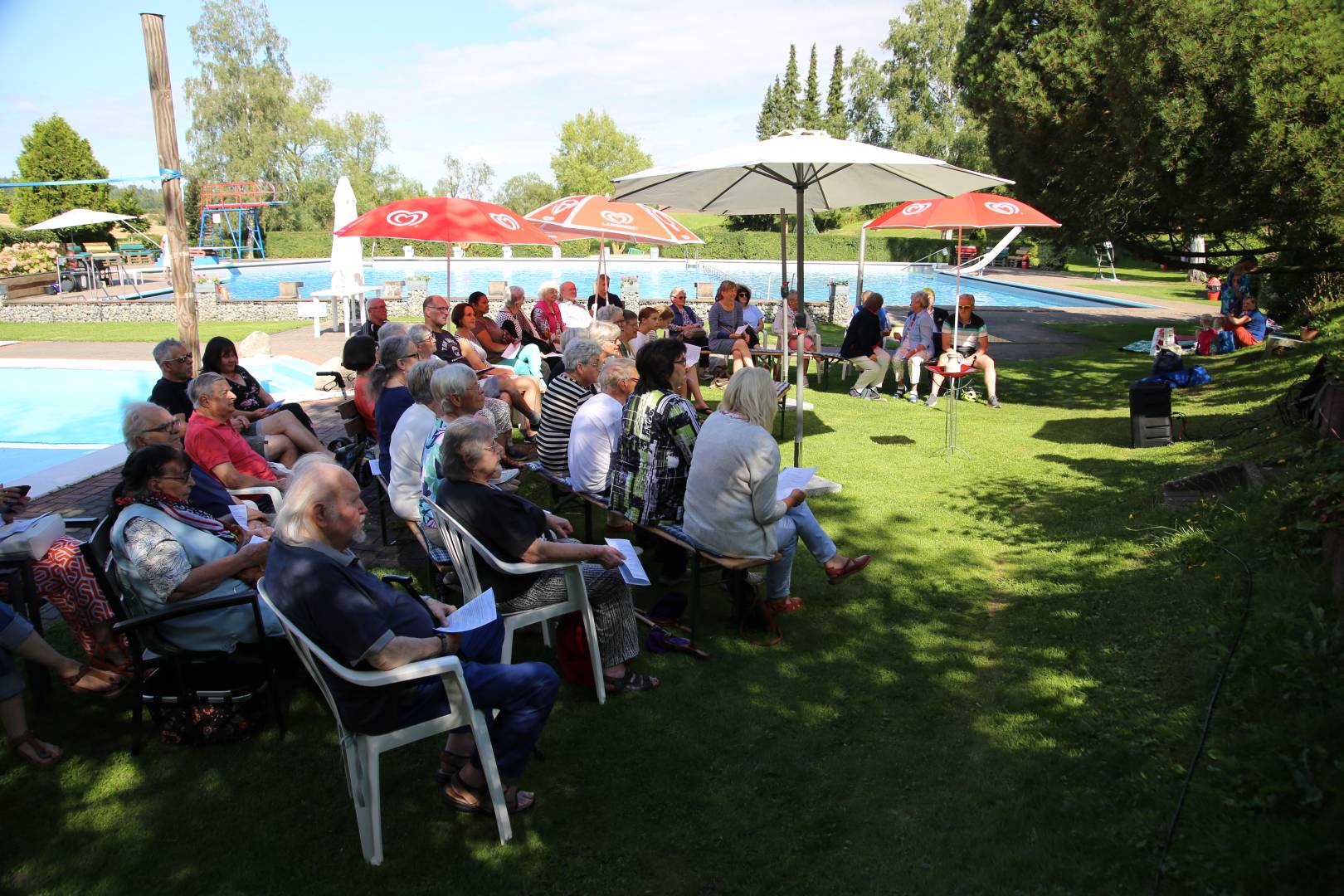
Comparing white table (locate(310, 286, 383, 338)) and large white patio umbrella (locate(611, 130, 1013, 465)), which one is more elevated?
large white patio umbrella (locate(611, 130, 1013, 465))

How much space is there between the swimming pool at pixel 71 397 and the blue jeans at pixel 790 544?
6.93 metres

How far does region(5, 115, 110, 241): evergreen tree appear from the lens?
3081 centimetres

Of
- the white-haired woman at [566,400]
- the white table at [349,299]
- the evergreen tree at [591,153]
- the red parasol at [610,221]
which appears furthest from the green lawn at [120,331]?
the evergreen tree at [591,153]

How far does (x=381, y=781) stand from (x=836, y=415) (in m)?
7.25

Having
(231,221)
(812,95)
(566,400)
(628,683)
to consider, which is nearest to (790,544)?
(628,683)

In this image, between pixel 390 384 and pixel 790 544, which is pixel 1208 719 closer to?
pixel 790 544

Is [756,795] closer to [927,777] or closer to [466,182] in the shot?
[927,777]

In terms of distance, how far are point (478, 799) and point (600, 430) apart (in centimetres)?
235

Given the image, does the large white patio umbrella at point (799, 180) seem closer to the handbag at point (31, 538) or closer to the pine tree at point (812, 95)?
the handbag at point (31, 538)

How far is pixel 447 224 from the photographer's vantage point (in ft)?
29.5

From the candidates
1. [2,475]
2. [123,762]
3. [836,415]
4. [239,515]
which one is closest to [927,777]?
[123,762]

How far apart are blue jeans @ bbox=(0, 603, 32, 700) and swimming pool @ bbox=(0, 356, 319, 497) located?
574cm

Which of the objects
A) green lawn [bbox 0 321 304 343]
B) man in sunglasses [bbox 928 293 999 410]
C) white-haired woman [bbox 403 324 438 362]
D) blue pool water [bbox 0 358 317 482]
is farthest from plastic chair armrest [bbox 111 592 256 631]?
green lawn [bbox 0 321 304 343]

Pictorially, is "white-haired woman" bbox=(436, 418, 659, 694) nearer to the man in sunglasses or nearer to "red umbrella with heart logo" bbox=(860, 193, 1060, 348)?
"red umbrella with heart logo" bbox=(860, 193, 1060, 348)
